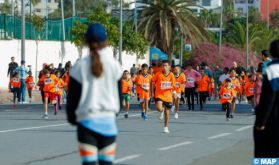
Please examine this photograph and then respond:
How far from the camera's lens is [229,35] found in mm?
93000

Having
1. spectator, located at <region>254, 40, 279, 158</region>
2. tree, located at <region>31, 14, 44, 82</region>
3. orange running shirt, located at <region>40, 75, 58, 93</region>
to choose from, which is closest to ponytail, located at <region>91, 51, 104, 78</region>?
spectator, located at <region>254, 40, 279, 158</region>

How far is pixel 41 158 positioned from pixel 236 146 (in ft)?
14.7

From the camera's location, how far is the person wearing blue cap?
8.00 metres

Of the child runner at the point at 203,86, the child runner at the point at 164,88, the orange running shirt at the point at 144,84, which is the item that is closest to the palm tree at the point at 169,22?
the child runner at the point at 203,86

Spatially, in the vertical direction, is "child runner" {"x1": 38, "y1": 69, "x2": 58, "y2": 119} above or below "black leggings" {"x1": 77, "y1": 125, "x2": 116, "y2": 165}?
above

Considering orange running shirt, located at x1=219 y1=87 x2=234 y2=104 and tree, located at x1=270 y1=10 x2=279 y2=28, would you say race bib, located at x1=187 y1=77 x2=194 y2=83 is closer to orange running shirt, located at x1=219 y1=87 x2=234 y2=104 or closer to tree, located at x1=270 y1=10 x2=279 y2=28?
orange running shirt, located at x1=219 y1=87 x2=234 y2=104

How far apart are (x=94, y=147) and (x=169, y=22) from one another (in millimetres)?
53698

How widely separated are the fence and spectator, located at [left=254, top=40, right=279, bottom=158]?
40606 millimetres

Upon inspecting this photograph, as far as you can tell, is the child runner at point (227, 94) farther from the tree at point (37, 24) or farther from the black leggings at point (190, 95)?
the tree at point (37, 24)

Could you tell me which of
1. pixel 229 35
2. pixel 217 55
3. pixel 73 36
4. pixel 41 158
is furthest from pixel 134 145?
pixel 229 35

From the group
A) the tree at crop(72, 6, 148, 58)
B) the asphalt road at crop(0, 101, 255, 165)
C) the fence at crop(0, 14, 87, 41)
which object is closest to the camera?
the asphalt road at crop(0, 101, 255, 165)

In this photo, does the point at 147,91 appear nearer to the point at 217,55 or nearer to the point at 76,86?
the point at 76,86

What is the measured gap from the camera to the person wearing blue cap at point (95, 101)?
8000 mm

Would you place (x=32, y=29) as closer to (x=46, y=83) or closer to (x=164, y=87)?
(x=46, y=83)
